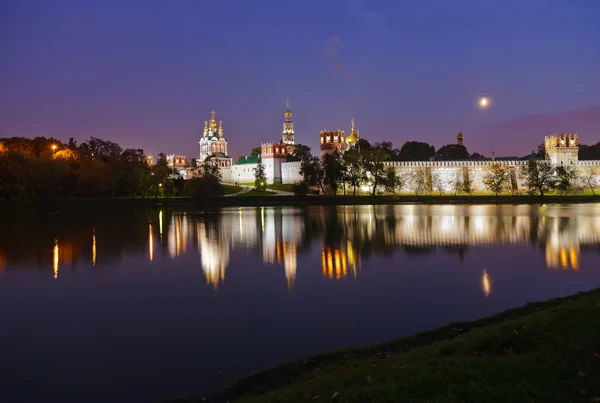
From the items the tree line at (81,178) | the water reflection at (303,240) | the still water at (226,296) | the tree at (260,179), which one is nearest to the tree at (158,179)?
the tree line at (81,178)

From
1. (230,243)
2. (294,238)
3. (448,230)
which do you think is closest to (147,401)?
(230,243)

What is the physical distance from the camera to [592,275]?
11.4 metres

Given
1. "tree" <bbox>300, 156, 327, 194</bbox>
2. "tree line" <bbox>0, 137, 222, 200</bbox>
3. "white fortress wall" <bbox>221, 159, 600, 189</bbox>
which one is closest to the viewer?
"tree line" <bbox>0, 137, 222, 200</bbox>

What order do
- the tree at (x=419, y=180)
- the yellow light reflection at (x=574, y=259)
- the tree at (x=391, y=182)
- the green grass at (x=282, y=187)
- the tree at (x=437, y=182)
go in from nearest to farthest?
the yellow light reflection at (x=574, y=259), the tree at (x=391, y=182), the tree at (x=419, y=180), the tree at (x=437, y=182), the green grass at (x=282, y=187)

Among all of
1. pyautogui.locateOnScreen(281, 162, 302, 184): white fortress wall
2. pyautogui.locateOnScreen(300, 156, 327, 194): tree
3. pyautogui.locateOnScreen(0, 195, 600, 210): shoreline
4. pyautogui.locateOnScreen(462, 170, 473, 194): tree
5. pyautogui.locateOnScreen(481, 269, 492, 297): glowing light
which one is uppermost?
pyautogui.locateOnScreen(281, 162, 302, 184): white fortress wall

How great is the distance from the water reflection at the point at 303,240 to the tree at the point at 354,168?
2501 cm

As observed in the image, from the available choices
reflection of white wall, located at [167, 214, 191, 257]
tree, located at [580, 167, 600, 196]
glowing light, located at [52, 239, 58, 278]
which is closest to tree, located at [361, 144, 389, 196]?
tree, located at [580, 167, 600, 196]

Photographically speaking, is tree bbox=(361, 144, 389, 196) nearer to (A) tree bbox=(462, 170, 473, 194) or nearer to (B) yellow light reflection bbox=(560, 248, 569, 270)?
(A) tree bbox=(462, 170, 473, 194)

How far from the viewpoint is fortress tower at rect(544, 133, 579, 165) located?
194ft

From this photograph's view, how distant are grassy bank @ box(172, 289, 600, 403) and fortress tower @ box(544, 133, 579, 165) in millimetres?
59395

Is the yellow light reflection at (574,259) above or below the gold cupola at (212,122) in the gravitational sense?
below

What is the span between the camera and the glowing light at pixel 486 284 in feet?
33.3

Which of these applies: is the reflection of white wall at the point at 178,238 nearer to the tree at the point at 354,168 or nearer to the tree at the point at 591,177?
the tree at the point at 354,168

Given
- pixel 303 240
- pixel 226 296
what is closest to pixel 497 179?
pixel 303 240
